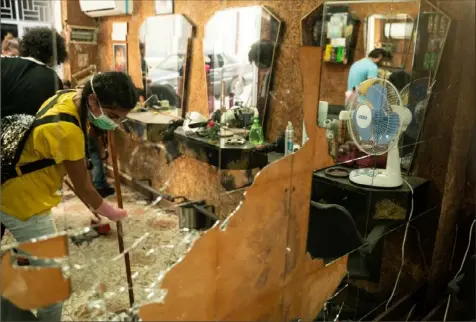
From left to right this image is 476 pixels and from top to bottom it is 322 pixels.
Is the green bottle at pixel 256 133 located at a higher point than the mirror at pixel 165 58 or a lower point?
lower

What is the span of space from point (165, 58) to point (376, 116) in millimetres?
2521

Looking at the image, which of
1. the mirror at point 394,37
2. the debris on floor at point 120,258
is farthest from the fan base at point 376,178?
the debris on floor at point 120,258

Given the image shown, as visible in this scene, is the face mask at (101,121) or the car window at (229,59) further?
the car window at (229,59)

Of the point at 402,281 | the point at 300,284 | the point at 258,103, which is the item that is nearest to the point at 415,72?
the point at 258,103

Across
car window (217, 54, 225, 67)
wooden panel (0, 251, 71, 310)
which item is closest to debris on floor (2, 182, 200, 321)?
wooden panel (0, 251, 71, 310)

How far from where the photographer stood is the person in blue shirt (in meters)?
2.28

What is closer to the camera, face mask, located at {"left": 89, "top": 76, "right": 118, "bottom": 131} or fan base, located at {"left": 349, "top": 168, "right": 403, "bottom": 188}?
face mask, located at {"left": 89, "top": 76, "right": 118, "bottom": 131}

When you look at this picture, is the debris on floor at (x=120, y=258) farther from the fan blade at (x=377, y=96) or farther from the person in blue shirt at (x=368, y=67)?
the person in blue shirt at (x=368, y=67)

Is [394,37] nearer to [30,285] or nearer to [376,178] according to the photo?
[376,178]

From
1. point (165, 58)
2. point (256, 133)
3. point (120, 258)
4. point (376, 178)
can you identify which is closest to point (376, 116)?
point (376, 178)

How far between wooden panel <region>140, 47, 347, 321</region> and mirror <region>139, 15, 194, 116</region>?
2.44 meters

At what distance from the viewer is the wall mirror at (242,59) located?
2762mm

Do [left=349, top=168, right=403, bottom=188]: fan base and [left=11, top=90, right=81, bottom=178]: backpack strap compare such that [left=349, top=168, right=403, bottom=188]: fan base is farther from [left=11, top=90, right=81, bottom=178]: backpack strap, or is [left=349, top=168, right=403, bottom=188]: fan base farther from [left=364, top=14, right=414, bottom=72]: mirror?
[left=11, top=90, right=81, bottom=178]: backpack strap

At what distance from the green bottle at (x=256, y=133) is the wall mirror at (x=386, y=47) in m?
0.45
